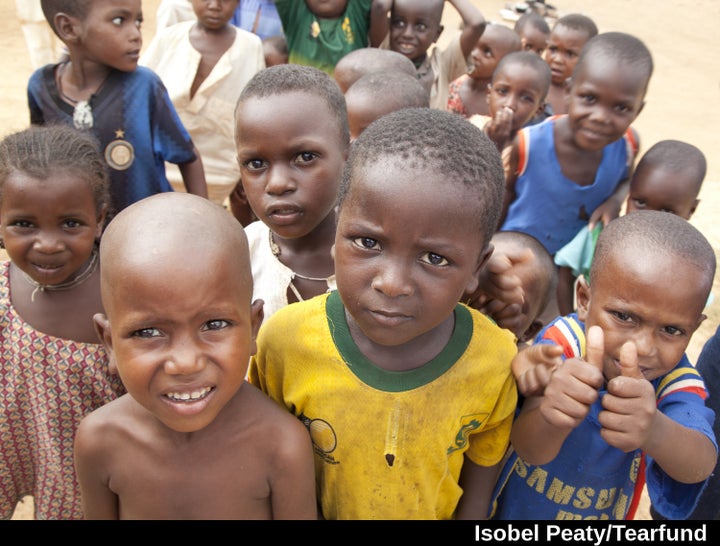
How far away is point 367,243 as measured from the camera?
3.81 ft

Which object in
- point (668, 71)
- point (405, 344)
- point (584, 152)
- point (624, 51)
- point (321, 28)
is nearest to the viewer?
point (405, 344)

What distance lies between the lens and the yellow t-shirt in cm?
125

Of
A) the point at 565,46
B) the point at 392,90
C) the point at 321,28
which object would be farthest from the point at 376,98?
the point at 565,46

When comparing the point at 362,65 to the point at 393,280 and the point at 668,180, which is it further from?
the point at 393,280

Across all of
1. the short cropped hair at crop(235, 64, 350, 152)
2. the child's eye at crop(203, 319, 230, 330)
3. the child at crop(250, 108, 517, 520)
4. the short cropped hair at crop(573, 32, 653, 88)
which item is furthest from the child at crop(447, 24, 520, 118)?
the child's eye at crop(203, 319, 230, 330)

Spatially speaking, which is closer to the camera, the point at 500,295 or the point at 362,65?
the point at 500,295

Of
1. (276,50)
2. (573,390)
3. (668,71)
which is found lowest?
(668,71)

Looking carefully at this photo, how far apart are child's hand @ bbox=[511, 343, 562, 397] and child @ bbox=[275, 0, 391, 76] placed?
8.97ft

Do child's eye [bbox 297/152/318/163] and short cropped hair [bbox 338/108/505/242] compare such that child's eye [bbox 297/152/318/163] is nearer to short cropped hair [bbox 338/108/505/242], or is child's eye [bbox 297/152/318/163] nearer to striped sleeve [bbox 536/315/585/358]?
short cropped hair [bbox 338/108/505/242]

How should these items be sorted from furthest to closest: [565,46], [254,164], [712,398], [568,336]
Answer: [565,46] → [712,398] → [254,164] → [568,336]

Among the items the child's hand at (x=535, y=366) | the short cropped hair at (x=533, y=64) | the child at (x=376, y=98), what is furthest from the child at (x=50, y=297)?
the short cropped hair at (x=533, y=64)

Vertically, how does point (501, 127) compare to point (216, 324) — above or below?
below

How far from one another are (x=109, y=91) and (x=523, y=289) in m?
1.60

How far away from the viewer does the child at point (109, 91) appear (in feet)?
7.12
